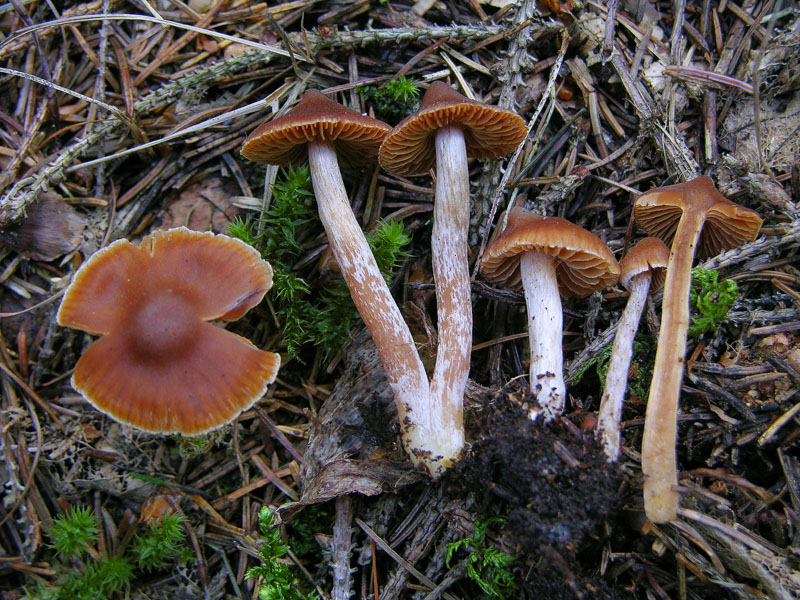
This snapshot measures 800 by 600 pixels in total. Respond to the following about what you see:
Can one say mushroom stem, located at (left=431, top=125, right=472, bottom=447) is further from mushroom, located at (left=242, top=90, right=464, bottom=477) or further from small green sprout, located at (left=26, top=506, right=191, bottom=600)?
small green sprout, located at (left=26, top=506, right=191, bottom=600)

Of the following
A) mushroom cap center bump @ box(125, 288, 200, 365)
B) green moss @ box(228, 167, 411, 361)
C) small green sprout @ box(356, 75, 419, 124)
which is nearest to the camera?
mushroom cap center bump @ box(125, 288, 200, 365)

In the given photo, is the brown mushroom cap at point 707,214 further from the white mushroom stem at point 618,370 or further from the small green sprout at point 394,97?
the small green sprout at point 394,97

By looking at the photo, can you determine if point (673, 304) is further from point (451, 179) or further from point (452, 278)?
point (451, 179)

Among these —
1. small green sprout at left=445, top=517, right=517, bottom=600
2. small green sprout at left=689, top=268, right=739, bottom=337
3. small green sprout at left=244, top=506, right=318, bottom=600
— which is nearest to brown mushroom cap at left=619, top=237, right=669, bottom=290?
small green sprout at left=689, top=268, right=739, bottom=337

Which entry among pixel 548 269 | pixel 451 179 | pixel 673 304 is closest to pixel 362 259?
pixel 451 179

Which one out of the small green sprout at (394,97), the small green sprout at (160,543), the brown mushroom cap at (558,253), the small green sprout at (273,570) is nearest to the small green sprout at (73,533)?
the small green sprout at (160,543)
